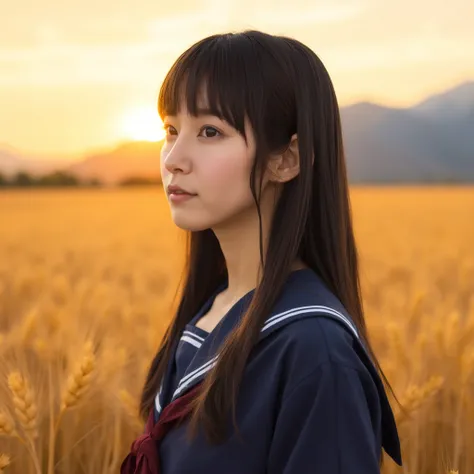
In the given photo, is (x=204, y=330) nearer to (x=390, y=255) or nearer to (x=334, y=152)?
(x=334, y=152)

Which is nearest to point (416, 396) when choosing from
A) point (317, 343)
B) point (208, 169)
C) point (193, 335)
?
point (193, 335)

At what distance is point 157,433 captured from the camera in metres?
1.42

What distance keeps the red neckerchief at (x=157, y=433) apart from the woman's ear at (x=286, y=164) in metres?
0.38

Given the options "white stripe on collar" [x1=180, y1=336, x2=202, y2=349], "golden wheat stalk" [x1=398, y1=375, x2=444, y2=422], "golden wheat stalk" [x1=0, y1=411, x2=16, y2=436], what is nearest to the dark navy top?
"white stripe on collar" [x1=180, y1=336, x2=202, y2=349]

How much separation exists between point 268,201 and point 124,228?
10.6 meters

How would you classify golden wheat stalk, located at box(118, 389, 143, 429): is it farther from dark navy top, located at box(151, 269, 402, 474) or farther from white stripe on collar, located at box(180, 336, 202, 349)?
dark navy top, located at box(151, 269, 402, 474)

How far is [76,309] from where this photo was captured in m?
3.01

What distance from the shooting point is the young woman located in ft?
3.88

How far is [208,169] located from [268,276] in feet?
0.68

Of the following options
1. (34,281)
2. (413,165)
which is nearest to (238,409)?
(34,281)

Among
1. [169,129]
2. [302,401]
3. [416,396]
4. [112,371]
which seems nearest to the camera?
[302,401]

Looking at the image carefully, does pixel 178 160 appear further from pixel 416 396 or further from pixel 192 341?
pixel 416 396

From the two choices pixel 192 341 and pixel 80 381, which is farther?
pixel 80 381

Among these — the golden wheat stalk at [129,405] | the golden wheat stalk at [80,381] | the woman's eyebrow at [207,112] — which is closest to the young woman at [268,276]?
the woman's eyebrow at [207,112]
